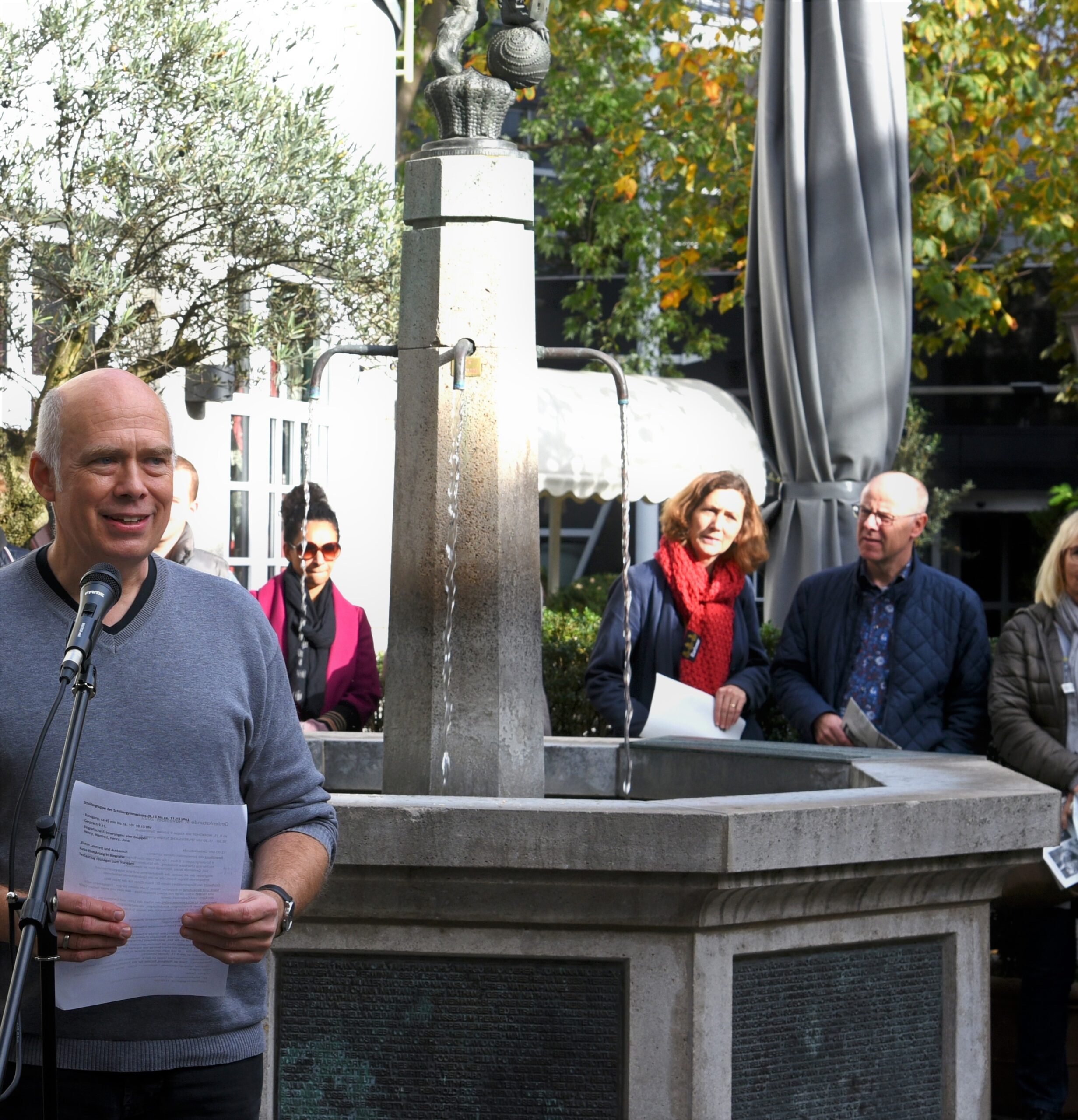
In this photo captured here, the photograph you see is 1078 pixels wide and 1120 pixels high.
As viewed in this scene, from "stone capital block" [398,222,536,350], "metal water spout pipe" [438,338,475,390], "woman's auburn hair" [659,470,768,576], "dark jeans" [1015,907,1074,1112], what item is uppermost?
"stone capital block" [398,222,536,350]

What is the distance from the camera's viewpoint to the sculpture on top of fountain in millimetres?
4676

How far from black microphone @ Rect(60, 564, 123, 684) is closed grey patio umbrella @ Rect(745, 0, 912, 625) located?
15.8ft

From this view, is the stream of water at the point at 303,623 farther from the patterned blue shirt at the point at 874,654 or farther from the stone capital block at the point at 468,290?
the patterned blue shirt at the point at 874,654

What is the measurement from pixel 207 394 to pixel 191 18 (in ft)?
9.15

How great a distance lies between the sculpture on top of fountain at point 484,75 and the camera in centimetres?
468

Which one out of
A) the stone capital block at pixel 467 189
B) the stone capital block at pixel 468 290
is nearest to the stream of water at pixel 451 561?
the stone capital block at pixel 468 290

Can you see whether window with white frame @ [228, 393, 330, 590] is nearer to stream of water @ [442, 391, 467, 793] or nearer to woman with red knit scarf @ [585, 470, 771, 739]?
woman with red knit scarf @ [585, 470, 771, 739]

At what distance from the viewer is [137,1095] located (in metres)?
2.57

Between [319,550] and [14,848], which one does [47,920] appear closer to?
[14,848]

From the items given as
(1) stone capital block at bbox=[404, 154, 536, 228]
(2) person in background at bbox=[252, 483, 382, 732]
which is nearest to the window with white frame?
(2) person in background at bbox=[252, 483, 382, 732]

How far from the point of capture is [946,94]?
14836mm

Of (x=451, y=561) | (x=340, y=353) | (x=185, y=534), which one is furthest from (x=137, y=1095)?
(x=185, y=534)

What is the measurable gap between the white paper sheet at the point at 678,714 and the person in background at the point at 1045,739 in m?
0.89

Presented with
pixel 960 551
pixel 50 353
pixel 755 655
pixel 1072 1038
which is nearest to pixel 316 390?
pixel 755 655
